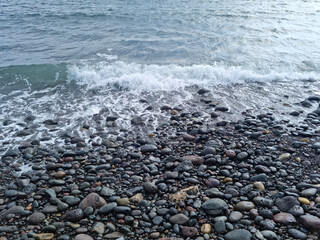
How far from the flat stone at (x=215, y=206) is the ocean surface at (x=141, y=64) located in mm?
3093

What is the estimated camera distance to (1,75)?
10242 millimetres

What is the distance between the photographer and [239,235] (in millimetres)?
3678

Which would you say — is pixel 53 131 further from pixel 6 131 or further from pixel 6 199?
pixel 6 199

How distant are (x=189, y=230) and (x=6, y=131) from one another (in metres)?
5.35

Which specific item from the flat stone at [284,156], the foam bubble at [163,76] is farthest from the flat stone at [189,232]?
the foam bubble at [163,76]

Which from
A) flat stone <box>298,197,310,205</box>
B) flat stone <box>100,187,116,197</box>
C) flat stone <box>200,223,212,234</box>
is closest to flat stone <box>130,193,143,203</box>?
flat stone <box>100,187,116,197</box>

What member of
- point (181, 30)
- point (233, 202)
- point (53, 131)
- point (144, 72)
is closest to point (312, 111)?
point (233, 202)

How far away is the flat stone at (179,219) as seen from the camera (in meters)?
3.97

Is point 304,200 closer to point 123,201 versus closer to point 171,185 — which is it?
point 171,185

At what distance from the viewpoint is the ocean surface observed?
313 inches

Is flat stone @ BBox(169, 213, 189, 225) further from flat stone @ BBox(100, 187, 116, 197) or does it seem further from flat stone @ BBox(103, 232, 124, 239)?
flat stone @ BBox(100, 187, 116, 197)

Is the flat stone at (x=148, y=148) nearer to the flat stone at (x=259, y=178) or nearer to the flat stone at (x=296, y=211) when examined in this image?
the flat stone at (x=259, y=178)

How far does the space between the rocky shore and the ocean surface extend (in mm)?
1039

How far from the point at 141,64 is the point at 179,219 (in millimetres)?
8372
